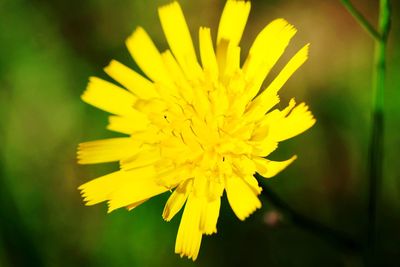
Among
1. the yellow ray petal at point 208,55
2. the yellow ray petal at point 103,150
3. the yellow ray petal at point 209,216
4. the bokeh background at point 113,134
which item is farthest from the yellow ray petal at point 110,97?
the bokeh background at point 113,134

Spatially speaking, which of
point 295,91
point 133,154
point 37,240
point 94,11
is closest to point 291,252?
point 295,91

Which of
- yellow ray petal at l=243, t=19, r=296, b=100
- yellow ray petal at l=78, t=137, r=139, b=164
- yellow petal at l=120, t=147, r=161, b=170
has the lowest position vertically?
yellow petal at l=120, t=147, r=161, b=170

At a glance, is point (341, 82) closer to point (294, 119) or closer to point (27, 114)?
point (294, 119)

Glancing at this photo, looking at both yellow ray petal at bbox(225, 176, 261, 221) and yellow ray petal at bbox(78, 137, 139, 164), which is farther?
yellow ray petal at bbox(78, 137, 139, 164)

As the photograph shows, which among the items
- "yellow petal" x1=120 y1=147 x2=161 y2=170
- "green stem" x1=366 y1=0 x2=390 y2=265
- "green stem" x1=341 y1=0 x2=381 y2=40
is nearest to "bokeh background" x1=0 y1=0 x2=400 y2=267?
"green stem" x1=366 y1=0 x2=390 y2=265

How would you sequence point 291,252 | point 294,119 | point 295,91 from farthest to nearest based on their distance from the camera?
point 295,91
point 291,252
point 294,119

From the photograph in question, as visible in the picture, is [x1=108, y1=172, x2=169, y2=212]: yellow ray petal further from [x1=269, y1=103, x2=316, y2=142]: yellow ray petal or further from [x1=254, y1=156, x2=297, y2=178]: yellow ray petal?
[x1=269, y1=103, x2=316, y2=142]: yellow ray petal

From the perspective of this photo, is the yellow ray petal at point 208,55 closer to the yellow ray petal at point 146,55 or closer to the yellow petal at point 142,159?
the yellow ray petal at point 146,55

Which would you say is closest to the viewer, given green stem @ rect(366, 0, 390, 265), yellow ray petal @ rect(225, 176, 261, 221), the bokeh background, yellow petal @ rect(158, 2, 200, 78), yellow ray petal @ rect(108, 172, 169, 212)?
yellow ray petal @ rect(225, 176, 261, 221)
